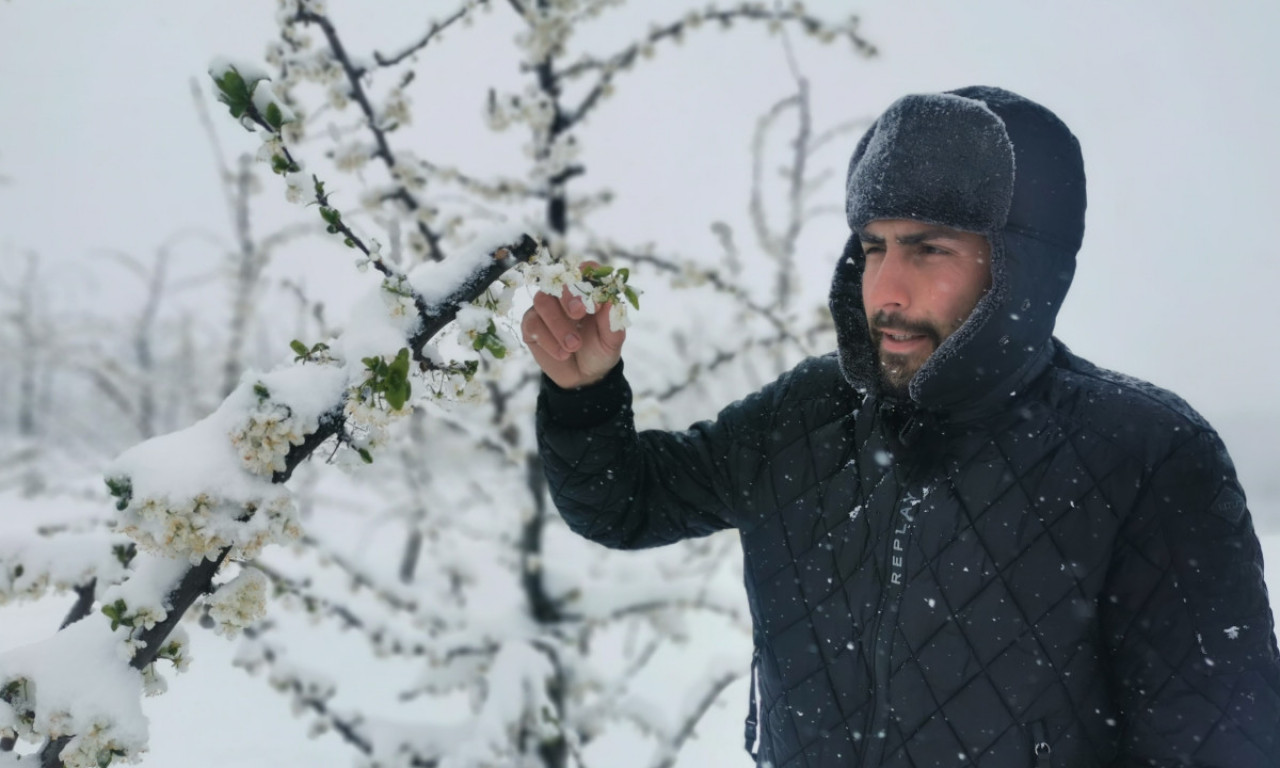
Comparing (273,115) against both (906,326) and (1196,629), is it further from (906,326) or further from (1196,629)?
(1196,629)

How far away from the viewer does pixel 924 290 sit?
1521 mm

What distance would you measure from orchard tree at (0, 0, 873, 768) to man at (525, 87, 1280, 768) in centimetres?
39

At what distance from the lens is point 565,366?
1.60 metres

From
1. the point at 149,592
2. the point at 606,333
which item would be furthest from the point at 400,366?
the point at 606,333

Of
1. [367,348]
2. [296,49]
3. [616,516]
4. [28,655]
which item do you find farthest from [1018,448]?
[296,49]

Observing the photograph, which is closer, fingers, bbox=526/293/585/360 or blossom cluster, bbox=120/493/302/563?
blossom cluster, bbox=120/493/302/563

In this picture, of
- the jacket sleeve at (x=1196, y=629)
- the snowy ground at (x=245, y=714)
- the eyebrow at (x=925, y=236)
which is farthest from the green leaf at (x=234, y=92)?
the snowy ground at (x=245, y=714)

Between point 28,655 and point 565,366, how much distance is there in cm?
93

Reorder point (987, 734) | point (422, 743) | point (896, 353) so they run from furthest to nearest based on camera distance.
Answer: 1. point (422, 743)
2. point (896, 353)
3. point (987, 734)

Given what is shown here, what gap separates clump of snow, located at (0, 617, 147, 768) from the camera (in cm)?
92

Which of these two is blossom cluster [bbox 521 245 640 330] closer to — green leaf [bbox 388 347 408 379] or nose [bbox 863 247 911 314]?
green leaf [bbox 388 347 408 379]

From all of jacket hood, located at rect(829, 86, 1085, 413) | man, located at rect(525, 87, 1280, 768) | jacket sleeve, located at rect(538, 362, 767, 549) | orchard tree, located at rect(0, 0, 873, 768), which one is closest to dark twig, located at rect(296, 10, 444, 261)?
orchard tree, located at rect(0, 0, 873, 768)

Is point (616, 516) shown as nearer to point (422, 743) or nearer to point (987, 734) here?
point (987, 734)

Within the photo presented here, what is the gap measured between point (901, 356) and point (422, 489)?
4.46 metres
